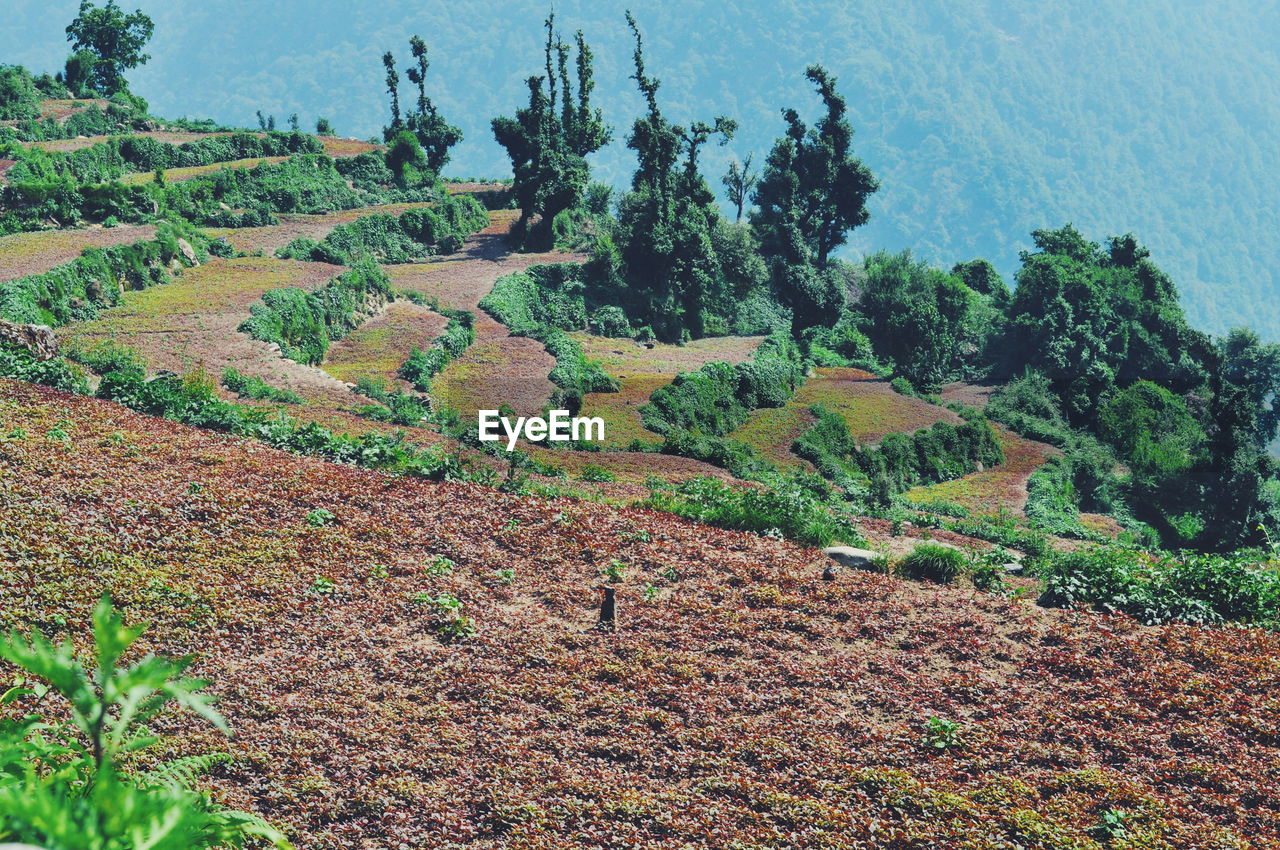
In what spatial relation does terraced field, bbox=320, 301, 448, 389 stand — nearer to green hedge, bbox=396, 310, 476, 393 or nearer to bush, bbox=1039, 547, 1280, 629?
green hedge, bbox=396, 310, 476, 393

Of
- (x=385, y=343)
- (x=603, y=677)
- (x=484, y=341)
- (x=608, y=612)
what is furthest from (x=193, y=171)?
(x=603, y=677)

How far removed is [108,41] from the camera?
85.6 m

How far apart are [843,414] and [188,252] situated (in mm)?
27497

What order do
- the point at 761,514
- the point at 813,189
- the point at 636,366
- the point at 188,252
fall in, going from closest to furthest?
1. the point at 761,514
2. the point at 188,252
3. the point at 636,366
4. the point at 813,189

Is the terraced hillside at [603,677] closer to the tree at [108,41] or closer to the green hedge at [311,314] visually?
the green hedge at [311,314]

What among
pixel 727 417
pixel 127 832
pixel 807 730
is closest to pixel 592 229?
pixel 727 417

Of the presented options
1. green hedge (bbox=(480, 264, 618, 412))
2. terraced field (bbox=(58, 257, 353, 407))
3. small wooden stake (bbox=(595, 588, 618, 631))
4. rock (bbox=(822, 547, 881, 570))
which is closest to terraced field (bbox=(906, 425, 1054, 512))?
green hedge (bbox=(480, 264, 618, 412))

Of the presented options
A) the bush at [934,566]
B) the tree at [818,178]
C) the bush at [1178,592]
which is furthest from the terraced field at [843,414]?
the bush at [1178,592]

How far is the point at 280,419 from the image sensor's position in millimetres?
19688

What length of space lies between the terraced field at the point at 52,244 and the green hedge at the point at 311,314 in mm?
6207

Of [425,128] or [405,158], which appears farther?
[425,128]

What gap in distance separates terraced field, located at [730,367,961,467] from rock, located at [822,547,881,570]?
1897 centimetres

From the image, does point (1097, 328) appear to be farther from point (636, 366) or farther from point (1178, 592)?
point (1178, 592)

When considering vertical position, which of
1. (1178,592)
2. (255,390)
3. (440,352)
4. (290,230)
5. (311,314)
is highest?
(290,230)
